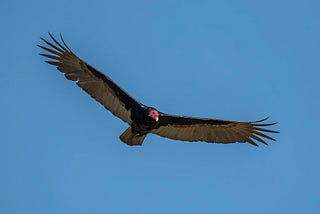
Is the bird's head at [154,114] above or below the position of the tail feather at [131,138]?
above

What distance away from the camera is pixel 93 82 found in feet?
62.9

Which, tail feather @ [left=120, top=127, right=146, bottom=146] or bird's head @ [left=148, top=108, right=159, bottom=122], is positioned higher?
bird's head @ [left=148, top=108, right=159, bottom=122]

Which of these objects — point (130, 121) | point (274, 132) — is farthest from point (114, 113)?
point (274, 132)

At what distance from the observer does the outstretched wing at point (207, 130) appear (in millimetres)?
19516

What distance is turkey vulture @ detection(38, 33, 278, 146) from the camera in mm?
18891

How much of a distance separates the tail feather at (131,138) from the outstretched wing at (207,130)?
459 millimetres

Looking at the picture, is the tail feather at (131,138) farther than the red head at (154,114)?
Yes

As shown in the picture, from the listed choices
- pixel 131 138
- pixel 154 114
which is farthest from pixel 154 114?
pixel 131 138

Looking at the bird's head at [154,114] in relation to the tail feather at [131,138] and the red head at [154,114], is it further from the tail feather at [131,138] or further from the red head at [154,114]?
the tail feather at [131,138]

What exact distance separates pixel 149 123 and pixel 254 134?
2.59 m

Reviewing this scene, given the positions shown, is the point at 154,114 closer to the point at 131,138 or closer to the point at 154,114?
the point at 154,114

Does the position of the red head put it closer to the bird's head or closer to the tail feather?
the bird's head

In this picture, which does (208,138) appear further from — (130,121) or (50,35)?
(50,35)

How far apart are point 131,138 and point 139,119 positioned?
58 cm
